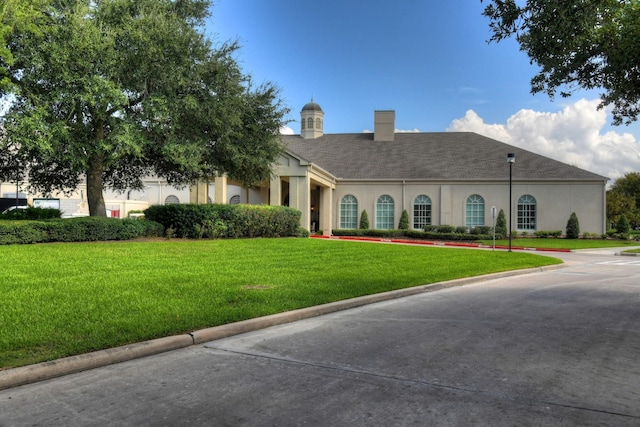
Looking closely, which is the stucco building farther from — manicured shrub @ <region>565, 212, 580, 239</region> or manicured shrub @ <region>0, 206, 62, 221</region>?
manicured shrub @ <region>0, 206, 62, 221</region>

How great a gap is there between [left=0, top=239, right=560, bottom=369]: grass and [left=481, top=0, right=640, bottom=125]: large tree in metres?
5.30

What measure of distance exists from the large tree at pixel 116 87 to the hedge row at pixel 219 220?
1996 millimetres

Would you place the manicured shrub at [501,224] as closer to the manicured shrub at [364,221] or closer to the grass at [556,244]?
the grass at [556,244]

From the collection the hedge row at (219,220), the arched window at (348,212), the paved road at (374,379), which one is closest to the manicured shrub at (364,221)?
the arched window at (348,212)

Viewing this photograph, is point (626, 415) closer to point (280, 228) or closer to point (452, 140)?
point (280, 228)

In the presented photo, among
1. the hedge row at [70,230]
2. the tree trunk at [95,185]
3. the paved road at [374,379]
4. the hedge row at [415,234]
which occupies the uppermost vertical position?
the tree trunk at [95,185]

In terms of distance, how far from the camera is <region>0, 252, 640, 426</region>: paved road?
3.77 meters

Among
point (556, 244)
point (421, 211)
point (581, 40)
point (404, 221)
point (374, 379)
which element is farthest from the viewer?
point (421, 211)

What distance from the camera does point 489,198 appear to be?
36.4 meters

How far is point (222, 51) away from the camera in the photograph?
19016mm

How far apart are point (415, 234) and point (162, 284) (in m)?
27.7

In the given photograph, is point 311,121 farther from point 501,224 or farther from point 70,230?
point 70,230

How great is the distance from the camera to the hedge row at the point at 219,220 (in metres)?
19.0

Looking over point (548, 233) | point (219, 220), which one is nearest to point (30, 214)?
point (219, 220)
